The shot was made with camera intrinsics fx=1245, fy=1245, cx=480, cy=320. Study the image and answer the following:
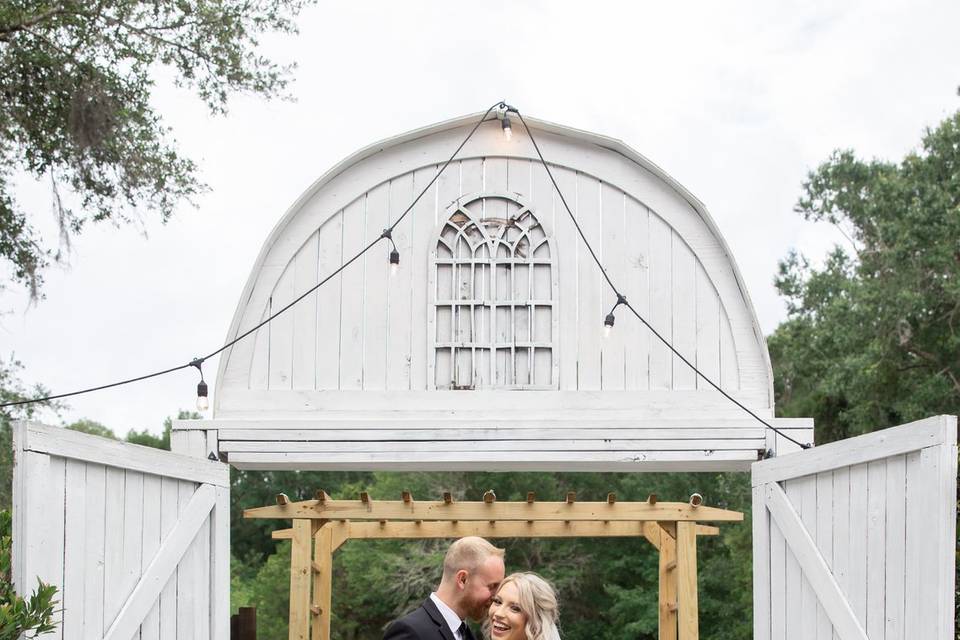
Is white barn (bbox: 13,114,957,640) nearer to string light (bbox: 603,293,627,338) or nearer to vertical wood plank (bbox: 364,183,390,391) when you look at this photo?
vertical wood plank (bbox: 364,183,390,391)

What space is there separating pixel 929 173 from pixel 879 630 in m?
15.2

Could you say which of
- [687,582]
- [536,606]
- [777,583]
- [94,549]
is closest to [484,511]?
[687,582]

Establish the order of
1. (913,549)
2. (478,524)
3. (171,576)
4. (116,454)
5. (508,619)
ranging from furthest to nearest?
(478,524) < (171,576) < (116,454) < (508,619) < (913,549)

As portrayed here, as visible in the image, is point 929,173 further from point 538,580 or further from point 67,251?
point 538,580

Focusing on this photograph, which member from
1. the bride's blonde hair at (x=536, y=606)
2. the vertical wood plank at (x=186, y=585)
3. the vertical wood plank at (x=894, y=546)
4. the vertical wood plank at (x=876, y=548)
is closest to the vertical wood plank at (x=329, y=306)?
the vertical wood plank at (x=186, y=585)

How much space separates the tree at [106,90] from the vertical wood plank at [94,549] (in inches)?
295

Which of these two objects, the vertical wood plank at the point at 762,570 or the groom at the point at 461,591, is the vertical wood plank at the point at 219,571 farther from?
the vertical wood plank at the point at 762,570

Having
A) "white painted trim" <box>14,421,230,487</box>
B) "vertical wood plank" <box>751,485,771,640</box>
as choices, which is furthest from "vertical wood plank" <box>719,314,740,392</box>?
"white painted trim" <box>14,421,230,487</box>

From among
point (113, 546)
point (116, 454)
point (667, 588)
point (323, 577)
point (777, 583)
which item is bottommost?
point (667, 588)

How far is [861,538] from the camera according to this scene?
17.3 feet

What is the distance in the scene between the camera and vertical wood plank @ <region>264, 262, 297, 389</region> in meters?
7.30

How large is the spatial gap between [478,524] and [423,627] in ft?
15.2

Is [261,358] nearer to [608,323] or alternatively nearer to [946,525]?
[608,323]

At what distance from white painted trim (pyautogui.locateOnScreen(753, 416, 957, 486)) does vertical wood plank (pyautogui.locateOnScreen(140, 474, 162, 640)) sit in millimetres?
3086
